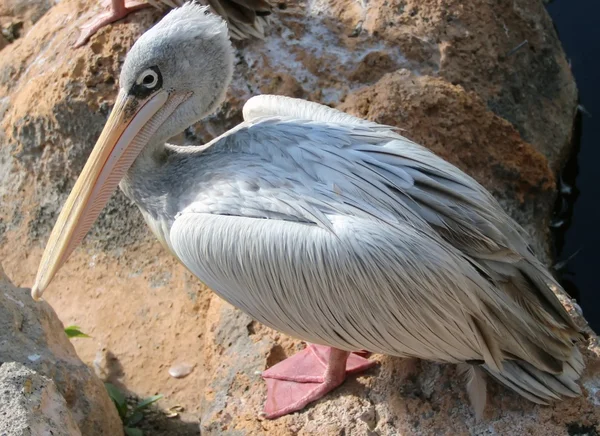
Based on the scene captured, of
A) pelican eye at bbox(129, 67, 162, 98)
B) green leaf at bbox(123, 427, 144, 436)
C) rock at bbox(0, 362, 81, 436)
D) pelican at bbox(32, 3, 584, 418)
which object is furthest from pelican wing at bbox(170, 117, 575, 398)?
green leaf at bbox(123, 427, 144, 436)

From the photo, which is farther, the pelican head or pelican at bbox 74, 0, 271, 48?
pelican at bbox 74, 0, 271, 48

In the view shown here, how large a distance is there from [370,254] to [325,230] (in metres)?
0.20

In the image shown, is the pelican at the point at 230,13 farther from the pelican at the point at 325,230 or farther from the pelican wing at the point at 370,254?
the pelican wing at the point at 370,254

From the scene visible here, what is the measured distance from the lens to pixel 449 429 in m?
3.14

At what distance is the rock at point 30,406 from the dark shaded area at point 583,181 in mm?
3507

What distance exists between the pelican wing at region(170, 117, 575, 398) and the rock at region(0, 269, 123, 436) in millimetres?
771

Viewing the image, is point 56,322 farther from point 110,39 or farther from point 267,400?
point 110,39

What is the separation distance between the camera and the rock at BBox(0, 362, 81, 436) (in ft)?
8.32

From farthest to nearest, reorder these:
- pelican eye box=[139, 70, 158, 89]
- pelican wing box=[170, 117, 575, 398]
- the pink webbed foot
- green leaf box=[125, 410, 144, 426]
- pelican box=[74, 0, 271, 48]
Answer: pelican box=[74, 0, 271, 48] → green leaf box=[125, 410, 144, 426] → the pink webbed foot → pelican eye box=[139, 70, 158, 89] → pelican wing box=[170, 117, 575, 398]

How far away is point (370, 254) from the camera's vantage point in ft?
9.07

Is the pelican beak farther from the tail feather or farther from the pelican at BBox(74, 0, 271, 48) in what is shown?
the tail feather

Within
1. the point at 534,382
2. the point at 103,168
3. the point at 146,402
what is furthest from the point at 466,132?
the point at 146,402

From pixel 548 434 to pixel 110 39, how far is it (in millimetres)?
3557

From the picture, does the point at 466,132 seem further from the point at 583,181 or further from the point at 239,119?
the point at 583,181
